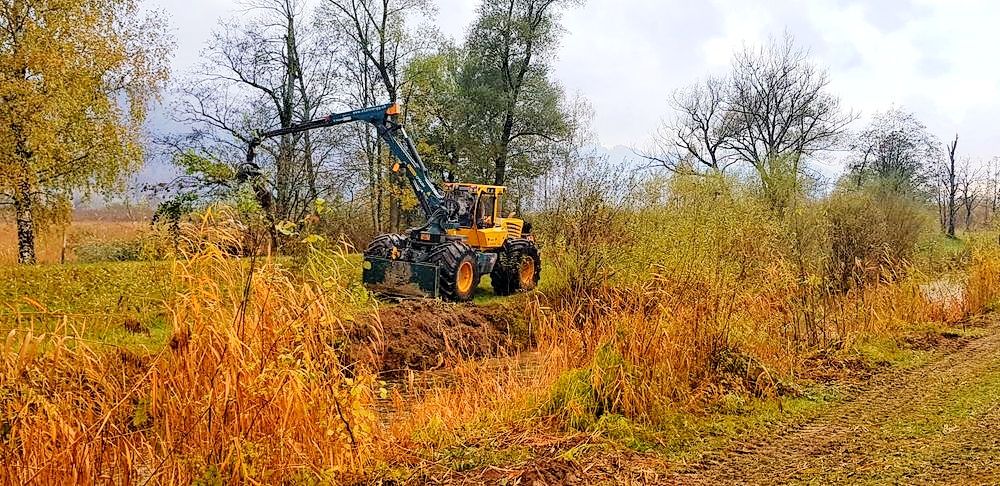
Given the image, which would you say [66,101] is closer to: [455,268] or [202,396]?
[455,268]

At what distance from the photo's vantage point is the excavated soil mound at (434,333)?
9.23 metres

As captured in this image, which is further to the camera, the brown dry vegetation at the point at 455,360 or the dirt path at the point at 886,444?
the dirt path at the point at 886,444

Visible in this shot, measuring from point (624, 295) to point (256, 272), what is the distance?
14.3 ft

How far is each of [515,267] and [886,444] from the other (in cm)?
893

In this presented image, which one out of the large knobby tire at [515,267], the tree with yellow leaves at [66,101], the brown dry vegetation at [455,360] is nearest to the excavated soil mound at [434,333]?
the brown dry vegetation at [455,360]

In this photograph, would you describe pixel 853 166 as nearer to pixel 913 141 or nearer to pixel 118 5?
pixel 913 141

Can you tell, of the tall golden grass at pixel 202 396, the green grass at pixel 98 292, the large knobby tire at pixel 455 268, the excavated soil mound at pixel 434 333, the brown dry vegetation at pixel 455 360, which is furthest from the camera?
the large knobby tire at pixel 455 268

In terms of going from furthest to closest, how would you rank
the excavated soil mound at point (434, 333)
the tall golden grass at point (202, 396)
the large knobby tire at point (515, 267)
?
the large knobby tire at point (515, 267), the excavated soil mound at point (434, 333), the tall golden grass at point (202, 396)

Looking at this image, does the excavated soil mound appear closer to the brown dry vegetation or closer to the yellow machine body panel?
the brown dry vegetation

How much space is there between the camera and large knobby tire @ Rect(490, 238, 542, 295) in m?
13.2

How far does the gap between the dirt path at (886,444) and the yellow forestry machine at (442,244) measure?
6754mm

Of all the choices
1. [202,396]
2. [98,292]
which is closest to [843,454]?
[202,396]

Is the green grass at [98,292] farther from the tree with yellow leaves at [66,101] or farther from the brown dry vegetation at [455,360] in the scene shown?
the tree with yellow leaves at [66,101]

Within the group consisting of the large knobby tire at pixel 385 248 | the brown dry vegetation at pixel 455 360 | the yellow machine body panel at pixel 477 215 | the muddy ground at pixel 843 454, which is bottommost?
the muddy ground at pixel 843 454
